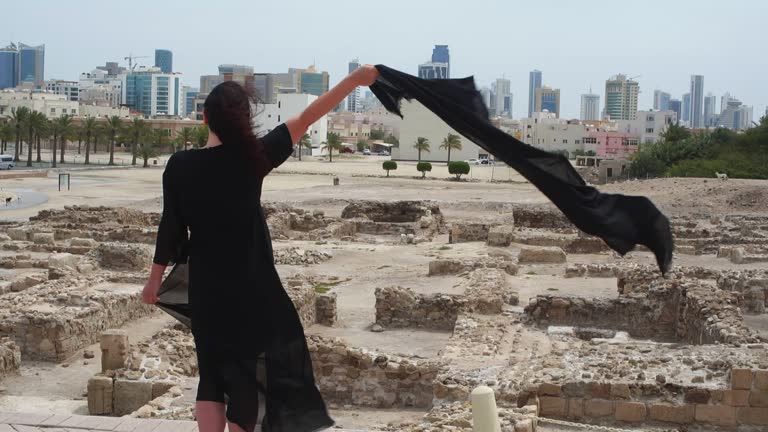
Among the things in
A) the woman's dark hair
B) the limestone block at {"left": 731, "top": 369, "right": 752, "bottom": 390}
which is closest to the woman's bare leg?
the woman's dark hair

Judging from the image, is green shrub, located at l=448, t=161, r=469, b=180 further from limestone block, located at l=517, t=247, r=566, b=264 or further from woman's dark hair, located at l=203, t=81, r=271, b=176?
woman's dark hair, located at l=203, t=81, r=271, b=176

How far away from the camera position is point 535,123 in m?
125

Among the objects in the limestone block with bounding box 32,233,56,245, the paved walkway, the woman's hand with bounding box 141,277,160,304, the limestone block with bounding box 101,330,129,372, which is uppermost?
the woman's hand with bounding box 141,277,160,304

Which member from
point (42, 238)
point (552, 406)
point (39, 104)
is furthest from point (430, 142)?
point (552, 406)

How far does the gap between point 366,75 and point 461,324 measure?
8.66 meters

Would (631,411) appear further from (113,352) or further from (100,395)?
(113,352)

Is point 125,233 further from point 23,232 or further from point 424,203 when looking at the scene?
point 424,203

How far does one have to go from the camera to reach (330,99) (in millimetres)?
4500

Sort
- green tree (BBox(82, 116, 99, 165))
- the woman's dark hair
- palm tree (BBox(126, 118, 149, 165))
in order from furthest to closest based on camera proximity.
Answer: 1. palm tree (BBox(126, 118, 149, 165))
2. green tree (BBox(82, 116, 99, 165))
3. the woman's dark hair

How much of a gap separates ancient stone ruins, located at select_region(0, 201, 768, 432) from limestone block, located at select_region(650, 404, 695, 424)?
0.04ft

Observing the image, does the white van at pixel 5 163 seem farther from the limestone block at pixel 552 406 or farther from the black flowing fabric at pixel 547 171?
the black flowing fabric at pixel 547 171

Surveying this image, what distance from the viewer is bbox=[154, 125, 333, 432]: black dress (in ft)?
13.8

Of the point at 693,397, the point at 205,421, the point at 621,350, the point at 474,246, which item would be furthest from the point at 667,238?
the point at 474,246

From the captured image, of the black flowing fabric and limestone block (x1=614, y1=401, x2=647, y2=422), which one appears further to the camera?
limestone block (x1=614, y1=401, x2=647, y2=422)
